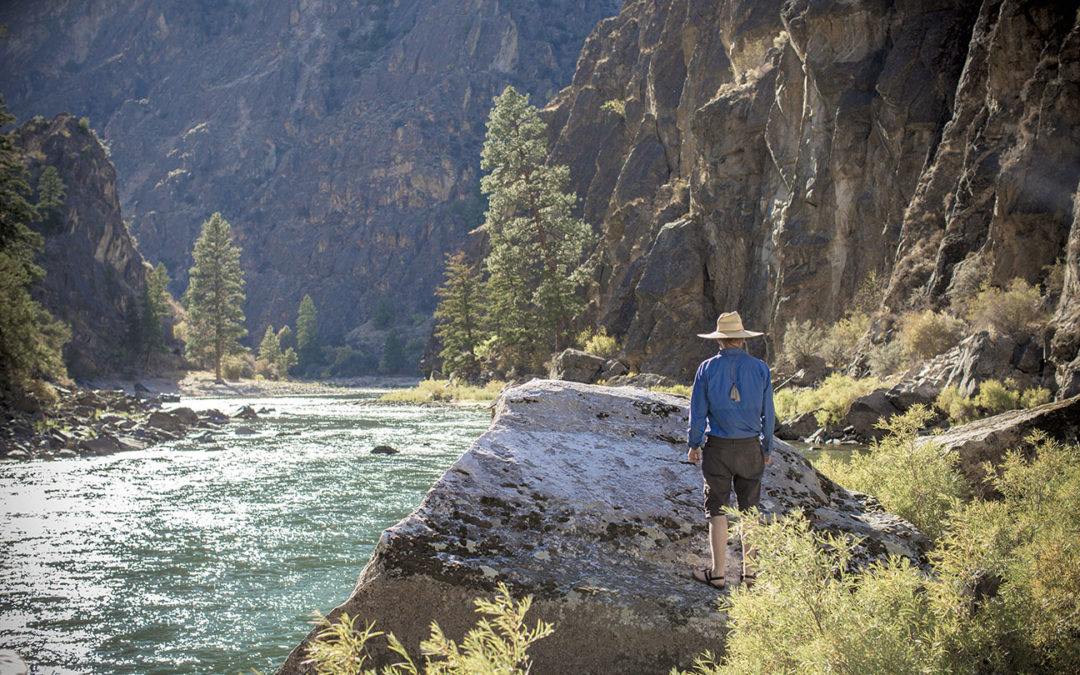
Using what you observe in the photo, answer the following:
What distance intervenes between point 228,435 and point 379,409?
14.0 meters

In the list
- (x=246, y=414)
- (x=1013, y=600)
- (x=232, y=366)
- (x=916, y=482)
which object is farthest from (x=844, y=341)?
(x=232, y=366)

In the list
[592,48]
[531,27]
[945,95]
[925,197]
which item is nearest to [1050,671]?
[925,197]

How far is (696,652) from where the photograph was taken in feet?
13.0

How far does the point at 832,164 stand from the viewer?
91.7ft

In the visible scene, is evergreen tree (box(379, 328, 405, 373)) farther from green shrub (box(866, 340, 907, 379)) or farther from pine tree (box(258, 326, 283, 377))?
green shrub (box(866, 340, 907, 379))

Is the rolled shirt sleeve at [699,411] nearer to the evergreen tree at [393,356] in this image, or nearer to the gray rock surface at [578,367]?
the gray rock surface at [578,367]

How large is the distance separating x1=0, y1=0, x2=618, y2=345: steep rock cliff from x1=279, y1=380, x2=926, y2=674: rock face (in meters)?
115

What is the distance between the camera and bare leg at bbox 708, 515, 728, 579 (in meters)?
4.39

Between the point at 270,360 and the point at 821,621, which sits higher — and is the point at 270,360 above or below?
below

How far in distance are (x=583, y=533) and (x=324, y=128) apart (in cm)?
14784

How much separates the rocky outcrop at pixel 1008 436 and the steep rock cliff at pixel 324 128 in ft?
374

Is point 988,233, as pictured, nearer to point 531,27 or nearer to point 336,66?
point 531,27

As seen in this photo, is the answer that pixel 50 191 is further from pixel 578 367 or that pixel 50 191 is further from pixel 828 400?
pixel 828 400

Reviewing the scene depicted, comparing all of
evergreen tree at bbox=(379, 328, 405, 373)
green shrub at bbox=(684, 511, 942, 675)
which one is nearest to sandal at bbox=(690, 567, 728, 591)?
green shrub at bbox=(684, 511, 942, 675)
